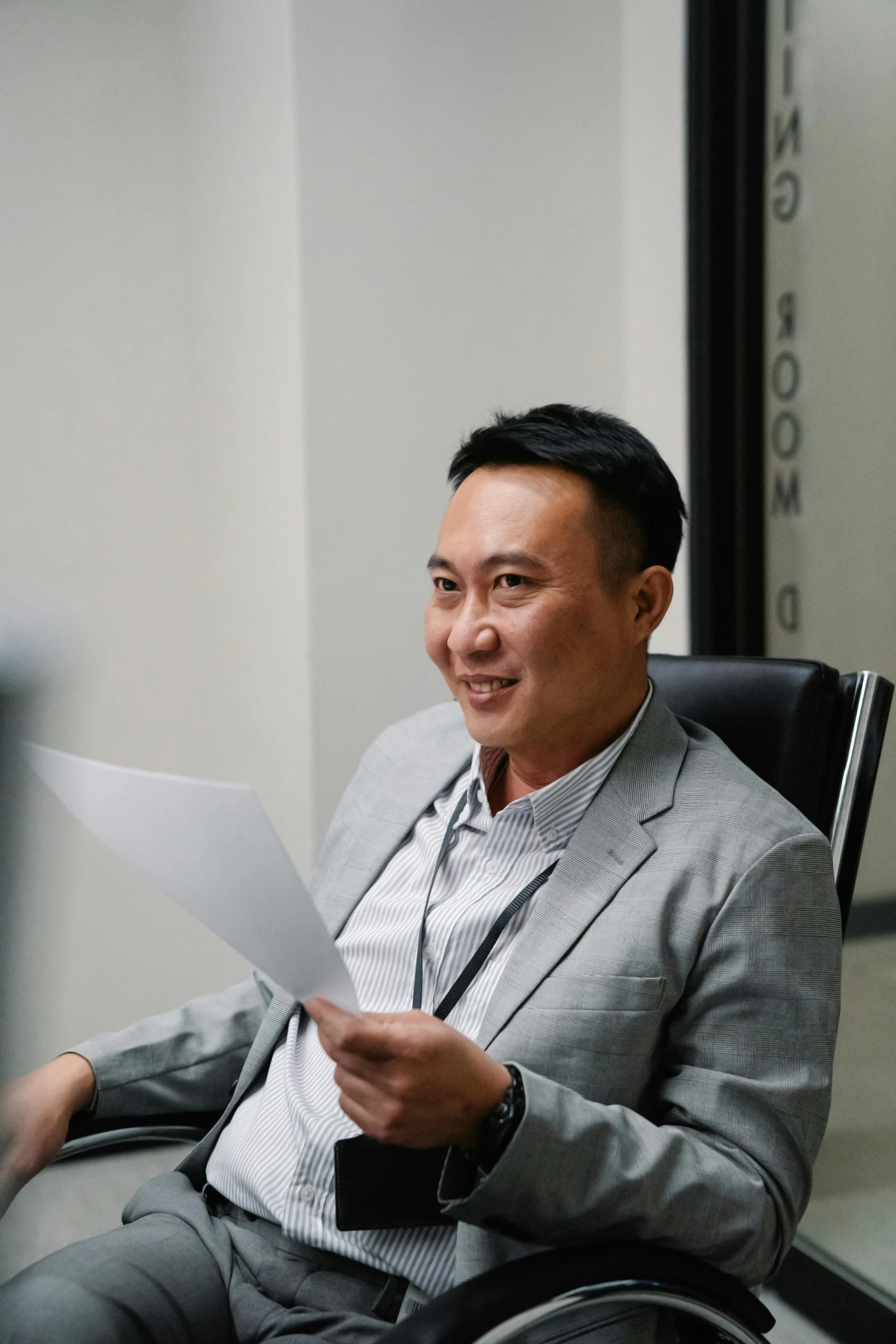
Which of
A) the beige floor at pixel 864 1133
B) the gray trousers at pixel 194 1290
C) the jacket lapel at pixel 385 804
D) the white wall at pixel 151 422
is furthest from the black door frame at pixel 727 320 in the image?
the gray trousers at pixel 194 1290

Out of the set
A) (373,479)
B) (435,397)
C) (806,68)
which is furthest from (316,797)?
(806,68)

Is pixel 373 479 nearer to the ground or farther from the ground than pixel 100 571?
farther from the ground

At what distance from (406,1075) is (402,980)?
0.42 meters

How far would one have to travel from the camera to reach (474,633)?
1354 mm

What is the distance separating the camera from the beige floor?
2.11 meters

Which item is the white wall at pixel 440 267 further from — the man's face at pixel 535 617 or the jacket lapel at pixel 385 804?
the man's face at pixel 535 617

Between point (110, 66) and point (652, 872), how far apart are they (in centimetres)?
272

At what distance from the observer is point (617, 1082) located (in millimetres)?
1156

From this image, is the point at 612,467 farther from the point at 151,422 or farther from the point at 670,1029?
the point at 151,422

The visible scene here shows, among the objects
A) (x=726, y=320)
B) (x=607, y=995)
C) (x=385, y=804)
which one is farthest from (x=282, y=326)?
(x=607, y=995)

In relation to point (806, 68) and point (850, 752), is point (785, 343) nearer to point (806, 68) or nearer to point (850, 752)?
point (806, 68)

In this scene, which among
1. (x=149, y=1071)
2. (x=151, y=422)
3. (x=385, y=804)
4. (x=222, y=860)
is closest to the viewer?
(x=222, y=860)

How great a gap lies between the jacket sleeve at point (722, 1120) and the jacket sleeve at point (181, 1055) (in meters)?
0.53

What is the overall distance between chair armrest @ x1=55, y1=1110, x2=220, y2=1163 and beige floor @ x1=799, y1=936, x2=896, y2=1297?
1.22 meters
